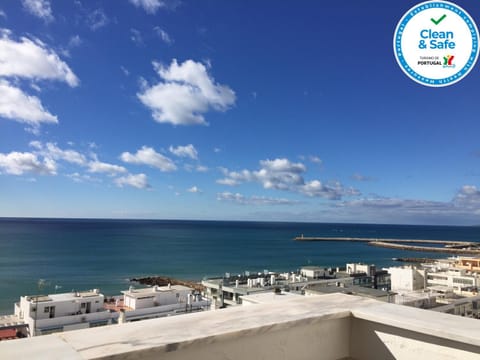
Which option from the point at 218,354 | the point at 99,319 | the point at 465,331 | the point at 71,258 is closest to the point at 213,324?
the point at 218,354

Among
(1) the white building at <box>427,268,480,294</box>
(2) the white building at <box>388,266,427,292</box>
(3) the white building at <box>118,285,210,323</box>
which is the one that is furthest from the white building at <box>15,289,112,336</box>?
(1) the white building at <box>427,268,480,294</box>

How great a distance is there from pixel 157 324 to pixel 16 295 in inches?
1181

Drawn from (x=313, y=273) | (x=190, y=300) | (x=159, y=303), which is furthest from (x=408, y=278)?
(x=159, y=303)

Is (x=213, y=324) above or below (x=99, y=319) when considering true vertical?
above

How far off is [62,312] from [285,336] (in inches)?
681

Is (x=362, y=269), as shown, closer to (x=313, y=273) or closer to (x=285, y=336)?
(x=313, y=273)

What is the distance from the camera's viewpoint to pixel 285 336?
1.48 meters

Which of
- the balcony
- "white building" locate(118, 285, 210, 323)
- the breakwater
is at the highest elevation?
the balcony

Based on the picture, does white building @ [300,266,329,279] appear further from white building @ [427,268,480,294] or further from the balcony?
the balcony

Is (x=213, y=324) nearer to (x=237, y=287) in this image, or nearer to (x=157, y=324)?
(x=157, y=324)

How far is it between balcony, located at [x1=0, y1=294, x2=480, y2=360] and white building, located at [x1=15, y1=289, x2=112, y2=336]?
15.4 meters

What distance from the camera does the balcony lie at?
1133 millimetres

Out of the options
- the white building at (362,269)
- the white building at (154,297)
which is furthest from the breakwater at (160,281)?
the white building at (362,269)

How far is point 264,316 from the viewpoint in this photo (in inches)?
59.6
